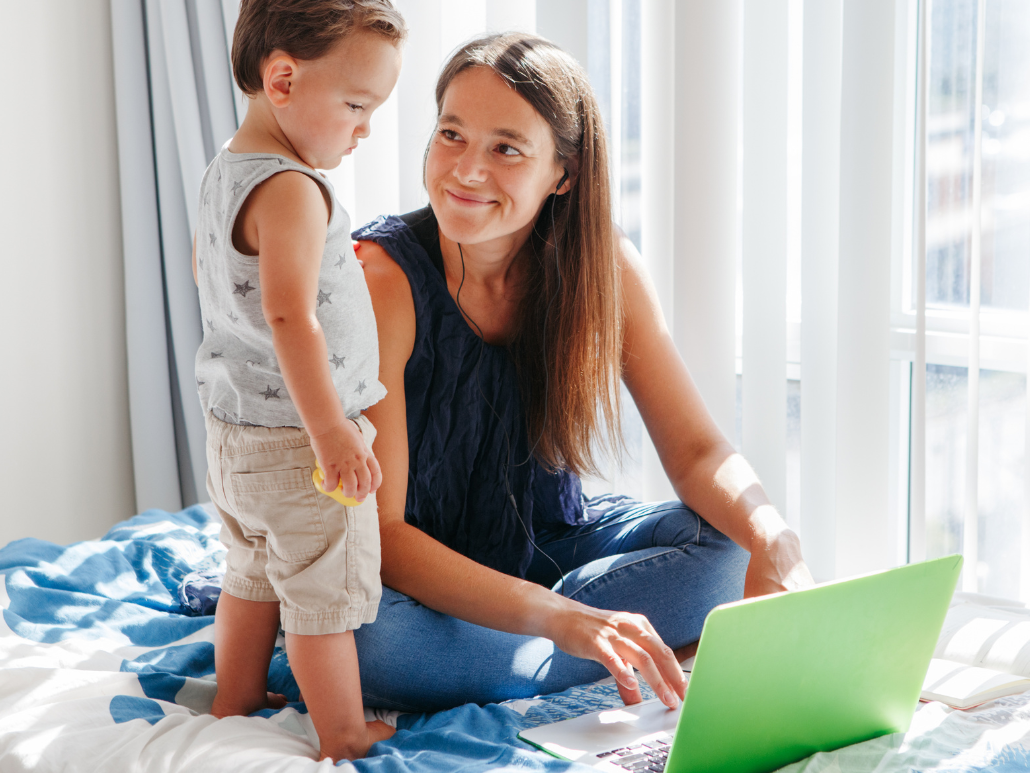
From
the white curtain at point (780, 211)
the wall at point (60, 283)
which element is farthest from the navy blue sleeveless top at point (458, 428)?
the wall at point (60, 283)

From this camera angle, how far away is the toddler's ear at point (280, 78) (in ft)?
3.08

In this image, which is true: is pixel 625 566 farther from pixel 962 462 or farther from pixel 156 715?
pixel 962 462

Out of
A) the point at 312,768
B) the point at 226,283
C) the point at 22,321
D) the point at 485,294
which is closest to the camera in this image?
the point at 312,768

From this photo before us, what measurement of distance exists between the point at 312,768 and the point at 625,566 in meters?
0.52

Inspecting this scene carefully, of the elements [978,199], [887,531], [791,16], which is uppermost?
[791,16]

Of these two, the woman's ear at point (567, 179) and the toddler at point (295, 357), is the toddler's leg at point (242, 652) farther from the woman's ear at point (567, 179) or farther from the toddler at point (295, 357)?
the woman's ear at point (567, 179)

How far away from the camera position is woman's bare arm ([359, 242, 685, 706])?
0.94 metres

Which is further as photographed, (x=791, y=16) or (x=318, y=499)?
(x=791, y=16)

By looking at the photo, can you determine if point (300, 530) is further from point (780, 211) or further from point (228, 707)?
point (780, 211)

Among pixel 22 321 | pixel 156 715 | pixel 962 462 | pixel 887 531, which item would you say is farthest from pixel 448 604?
pixel 22 321

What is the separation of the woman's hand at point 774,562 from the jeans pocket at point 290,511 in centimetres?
52

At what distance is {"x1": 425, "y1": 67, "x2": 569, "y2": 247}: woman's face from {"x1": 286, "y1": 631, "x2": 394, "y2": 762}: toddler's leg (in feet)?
1.84

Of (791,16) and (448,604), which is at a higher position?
(791,16)

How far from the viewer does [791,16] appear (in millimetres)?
1696
